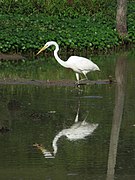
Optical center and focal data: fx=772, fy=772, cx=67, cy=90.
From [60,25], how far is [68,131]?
15296mm

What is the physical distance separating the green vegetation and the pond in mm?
6511

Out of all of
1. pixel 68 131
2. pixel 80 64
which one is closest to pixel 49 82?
pixel 80 64

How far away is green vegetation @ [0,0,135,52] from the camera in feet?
82.1

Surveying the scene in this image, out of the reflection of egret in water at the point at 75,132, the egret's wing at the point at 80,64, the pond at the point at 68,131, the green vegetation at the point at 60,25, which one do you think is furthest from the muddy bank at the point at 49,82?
the green vegetation at the point at 60,25

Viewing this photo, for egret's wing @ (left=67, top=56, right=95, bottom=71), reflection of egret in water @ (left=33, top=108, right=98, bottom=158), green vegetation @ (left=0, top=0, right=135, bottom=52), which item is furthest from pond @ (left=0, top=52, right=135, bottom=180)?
green vegetation @ (left=0, top=0, right=135, bottom=52)

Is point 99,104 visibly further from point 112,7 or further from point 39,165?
point 112,7

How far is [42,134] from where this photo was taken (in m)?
12.1

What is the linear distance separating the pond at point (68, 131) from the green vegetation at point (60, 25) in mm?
6511

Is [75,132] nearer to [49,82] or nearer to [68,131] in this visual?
[68,131]

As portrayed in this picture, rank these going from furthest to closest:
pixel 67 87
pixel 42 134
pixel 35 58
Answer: pixel 35 58 < pixel 67 87 < pixel 42 134

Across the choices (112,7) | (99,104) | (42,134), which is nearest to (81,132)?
(42,134)

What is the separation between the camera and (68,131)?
12320 millimetres

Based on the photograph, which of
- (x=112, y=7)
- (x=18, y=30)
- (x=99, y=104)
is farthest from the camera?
(x=112, y=7)

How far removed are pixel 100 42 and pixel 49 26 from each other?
84.0 inches
